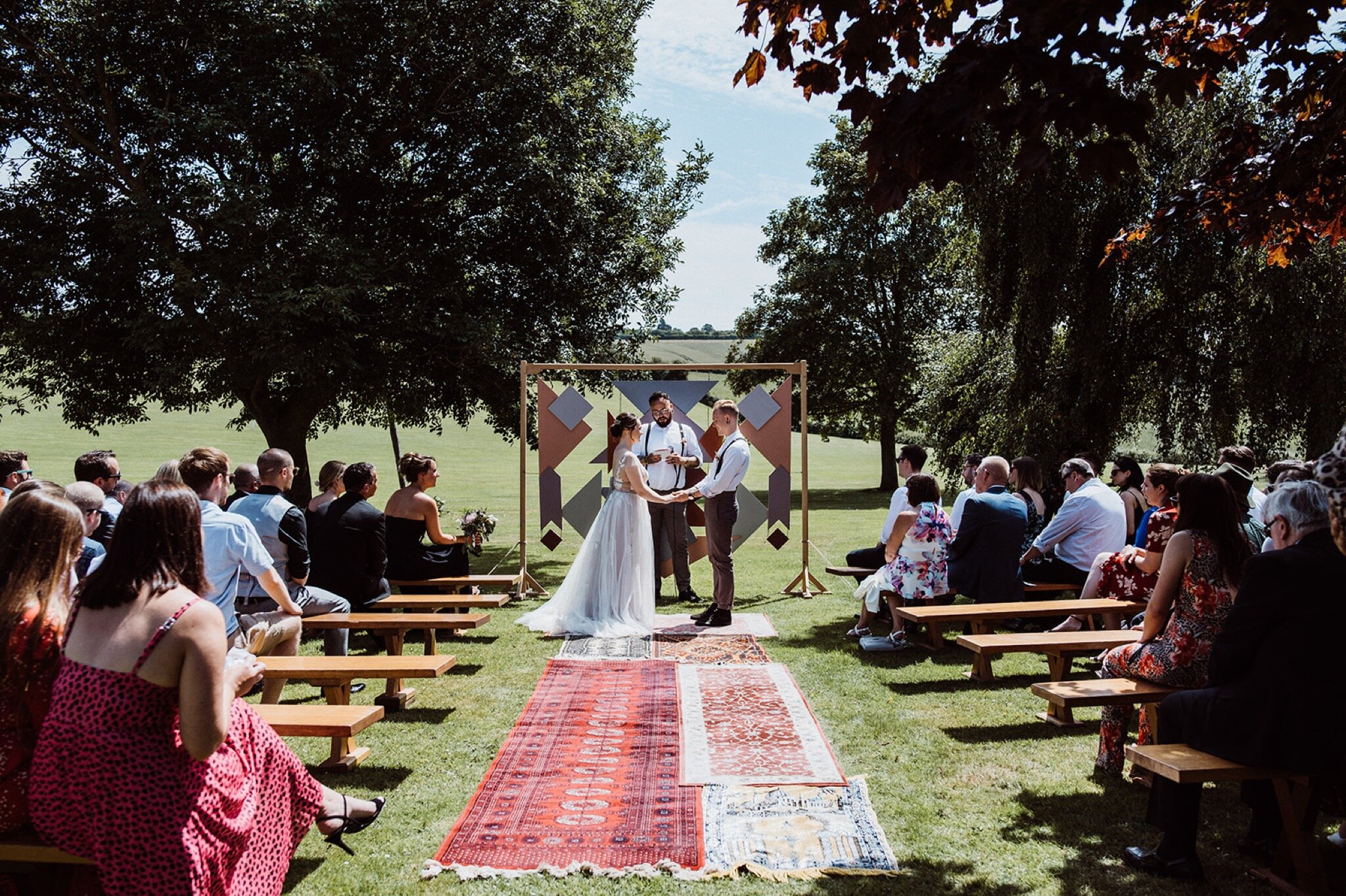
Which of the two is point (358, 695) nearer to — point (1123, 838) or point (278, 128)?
point (1123, 838)

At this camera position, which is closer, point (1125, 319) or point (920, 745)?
point (920, 745)

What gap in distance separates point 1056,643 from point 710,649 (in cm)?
313

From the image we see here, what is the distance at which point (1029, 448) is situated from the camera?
41.7 ft

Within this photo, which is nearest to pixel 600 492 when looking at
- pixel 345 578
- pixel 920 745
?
pixel 345 578

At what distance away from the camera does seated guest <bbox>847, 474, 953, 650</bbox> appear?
8.22 m

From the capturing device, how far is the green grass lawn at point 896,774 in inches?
155

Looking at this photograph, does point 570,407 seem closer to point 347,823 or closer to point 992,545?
point 992,545

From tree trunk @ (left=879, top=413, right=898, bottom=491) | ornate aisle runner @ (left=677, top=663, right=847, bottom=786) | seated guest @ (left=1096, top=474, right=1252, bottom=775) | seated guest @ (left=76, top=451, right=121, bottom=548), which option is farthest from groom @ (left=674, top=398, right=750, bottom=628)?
tree trunk @ (left=879, top=413, right=898, bottom=491)

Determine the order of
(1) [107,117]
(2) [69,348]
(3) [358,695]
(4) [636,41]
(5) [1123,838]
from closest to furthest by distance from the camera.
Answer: (5) [1123,838] → (3) [358,695] → (1) [107,117] → (2) [69,348] → (4) [636,41]

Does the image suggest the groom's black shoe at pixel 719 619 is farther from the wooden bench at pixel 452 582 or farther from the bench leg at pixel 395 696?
the bench leg at pixel 395 696

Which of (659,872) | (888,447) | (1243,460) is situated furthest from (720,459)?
(888,447)

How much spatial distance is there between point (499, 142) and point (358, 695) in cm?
987

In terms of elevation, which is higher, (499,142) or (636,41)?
(636,41)

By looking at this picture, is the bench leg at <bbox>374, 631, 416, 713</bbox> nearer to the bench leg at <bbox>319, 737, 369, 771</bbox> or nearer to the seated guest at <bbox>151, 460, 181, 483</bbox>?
the bench leg at <bbox>319, 737, 369, 771</bbox>
